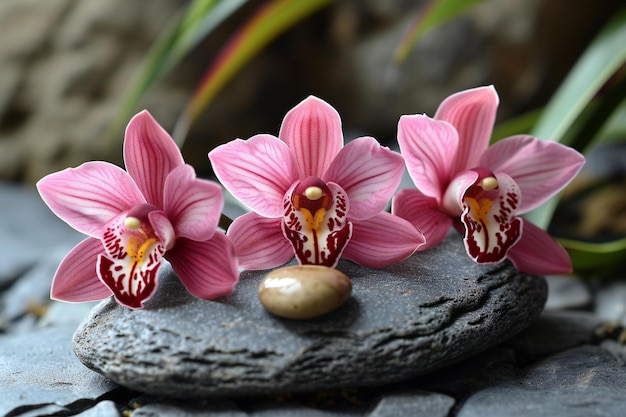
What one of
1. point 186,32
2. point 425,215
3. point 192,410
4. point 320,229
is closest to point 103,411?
point 192,410

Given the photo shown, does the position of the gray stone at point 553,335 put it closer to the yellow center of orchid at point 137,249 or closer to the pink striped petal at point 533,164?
the pink striped petal at point 533,164

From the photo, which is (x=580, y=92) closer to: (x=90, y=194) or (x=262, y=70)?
(x=90, y=194)

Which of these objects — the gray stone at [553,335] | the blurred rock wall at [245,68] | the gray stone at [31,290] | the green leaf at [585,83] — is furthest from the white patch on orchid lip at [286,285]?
the blurred rock wall at [245,68]

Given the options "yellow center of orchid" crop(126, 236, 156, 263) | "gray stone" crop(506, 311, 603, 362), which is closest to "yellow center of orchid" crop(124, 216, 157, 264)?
"yellow center of orchid" crop(126, 236, 156, 263)

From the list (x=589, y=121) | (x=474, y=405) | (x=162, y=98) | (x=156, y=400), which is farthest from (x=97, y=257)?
(x=162, y=98)

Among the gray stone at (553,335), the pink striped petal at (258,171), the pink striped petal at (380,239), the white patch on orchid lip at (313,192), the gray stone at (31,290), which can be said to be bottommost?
the gray stone at (553,335)
